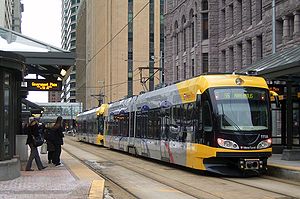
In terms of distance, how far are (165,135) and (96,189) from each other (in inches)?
359

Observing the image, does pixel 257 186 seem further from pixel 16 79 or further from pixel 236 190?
pixel 16 79

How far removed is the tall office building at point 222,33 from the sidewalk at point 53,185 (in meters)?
19.8

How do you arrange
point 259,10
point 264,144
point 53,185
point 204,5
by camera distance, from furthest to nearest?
point 204,5, point 259,10, point 264,144, point 53,185

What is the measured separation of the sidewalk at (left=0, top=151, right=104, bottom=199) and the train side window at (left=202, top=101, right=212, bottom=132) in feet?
12.5

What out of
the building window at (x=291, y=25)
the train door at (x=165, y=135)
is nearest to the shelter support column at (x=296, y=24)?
the building window at (x=291, y=25)

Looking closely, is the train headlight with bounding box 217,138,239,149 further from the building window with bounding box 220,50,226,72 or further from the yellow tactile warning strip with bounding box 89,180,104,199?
the building window with bounding box 220,50,226,72

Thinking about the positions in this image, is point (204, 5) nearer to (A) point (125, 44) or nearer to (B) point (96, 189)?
(B) point (96, 189)

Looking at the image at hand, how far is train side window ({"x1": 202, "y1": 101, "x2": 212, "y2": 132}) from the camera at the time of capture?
54.6ft

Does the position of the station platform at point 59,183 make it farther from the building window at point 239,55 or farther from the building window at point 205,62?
the building window at point 205,62

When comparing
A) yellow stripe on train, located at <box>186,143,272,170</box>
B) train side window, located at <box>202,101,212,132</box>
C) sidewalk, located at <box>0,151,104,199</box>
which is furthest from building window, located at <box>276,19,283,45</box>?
sidewalk, located at <box>0,151,104,199</box>

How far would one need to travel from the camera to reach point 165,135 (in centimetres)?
2108

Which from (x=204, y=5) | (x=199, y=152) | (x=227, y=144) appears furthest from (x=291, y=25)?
(x=227, y=144)

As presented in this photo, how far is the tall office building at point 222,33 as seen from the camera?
34.2m

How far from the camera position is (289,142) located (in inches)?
797
